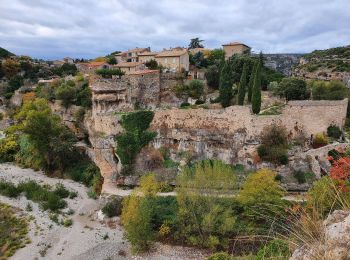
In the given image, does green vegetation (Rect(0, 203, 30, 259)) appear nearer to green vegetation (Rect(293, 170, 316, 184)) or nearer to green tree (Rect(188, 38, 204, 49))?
green vegetation (Rect(293, 170, 316, 184))

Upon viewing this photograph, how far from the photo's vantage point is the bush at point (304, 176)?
91.8ft

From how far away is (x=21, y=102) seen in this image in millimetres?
53062

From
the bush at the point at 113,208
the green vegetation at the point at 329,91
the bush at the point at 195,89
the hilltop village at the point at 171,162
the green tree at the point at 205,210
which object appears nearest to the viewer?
the green tree at the point at 205,210

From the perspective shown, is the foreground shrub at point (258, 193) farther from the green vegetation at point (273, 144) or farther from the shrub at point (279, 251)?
the shrub at point (279, 251)

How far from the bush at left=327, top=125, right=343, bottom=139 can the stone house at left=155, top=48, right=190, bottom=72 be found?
24690mm

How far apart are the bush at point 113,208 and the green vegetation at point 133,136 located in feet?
15.7

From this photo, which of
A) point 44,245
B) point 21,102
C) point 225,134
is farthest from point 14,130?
point 225,134

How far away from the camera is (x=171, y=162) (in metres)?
32.0

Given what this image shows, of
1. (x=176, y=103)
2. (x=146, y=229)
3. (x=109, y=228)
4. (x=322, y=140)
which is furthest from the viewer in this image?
(x=176, y=103)

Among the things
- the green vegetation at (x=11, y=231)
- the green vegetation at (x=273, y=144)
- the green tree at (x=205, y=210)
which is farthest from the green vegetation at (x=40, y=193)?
the green vegetation at (x=273, y=144)

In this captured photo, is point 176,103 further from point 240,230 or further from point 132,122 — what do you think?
point 240,230

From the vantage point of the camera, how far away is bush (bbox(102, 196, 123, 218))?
89.7 feet

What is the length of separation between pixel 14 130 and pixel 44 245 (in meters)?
28.3

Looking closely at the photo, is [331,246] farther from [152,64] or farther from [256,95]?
[152,64]
